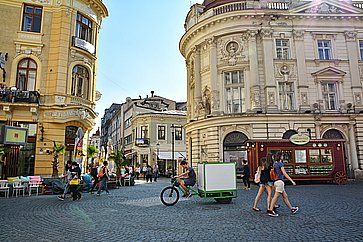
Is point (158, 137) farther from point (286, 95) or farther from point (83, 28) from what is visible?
point (83, 28)

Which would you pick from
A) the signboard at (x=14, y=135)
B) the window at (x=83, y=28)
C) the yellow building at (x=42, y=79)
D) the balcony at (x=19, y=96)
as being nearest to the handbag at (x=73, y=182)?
the signboard at (x=14, y=135)

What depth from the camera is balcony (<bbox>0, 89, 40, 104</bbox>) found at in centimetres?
1922

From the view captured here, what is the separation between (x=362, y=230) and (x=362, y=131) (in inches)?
891

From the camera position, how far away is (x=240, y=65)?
27516mm

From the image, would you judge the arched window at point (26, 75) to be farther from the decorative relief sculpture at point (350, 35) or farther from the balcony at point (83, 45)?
the decorative relief sculpture at point (350, 35)

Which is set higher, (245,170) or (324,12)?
(324,12)

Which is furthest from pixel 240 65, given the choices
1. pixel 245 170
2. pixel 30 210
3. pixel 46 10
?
pixel 30 210

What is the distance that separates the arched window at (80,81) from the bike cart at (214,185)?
13.0 meters

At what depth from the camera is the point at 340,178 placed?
21.6 meters

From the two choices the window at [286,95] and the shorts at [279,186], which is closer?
the shorts at [279,186]

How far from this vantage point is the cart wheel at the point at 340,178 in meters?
21.5

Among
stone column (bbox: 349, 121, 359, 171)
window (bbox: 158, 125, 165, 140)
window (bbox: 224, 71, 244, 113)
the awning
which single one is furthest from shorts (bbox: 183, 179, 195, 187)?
window (bbox: 158, 125, 165, 140)

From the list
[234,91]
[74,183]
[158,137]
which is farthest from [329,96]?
[158,137]

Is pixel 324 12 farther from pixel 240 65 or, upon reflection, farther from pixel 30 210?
pixel 30 210
